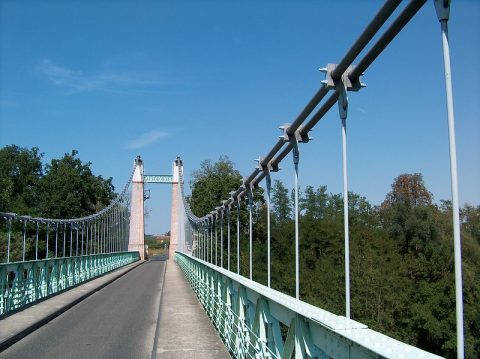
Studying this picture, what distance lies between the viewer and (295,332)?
3477 mm

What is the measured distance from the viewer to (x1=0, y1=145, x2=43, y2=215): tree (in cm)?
5644

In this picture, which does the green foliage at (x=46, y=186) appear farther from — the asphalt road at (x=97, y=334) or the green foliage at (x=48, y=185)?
the asphalt road at (x=97, y=334)

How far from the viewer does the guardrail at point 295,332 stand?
7.63 ft

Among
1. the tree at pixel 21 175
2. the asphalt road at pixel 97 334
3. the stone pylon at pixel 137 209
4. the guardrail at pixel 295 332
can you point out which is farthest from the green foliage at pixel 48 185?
the guardrail at pixel 295 332

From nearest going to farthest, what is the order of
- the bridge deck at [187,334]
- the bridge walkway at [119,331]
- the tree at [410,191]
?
the bridge deck at [187,334] → the bridge walkway at [119,331] → the tree at [410,191]

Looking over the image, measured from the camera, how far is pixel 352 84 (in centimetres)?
479

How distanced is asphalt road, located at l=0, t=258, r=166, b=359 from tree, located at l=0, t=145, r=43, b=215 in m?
44.5

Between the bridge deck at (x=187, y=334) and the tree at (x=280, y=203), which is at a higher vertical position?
the tree at (x=280, y=203)

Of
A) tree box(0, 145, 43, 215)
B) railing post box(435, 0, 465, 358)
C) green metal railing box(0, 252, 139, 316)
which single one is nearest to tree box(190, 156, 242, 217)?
tree box(0, 145, 43, 215)

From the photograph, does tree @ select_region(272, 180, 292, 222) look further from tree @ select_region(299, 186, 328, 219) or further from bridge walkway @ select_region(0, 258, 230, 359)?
bridge walkway @ select_region(0, 258, 230, 359)

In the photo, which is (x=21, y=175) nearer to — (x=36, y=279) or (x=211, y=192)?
(x=211, y=192)

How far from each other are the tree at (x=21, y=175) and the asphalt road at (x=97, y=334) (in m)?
44.5

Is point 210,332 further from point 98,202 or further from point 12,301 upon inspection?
point 98,202

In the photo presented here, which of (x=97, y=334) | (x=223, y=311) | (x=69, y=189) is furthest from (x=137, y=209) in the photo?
(x=223, y=311)
